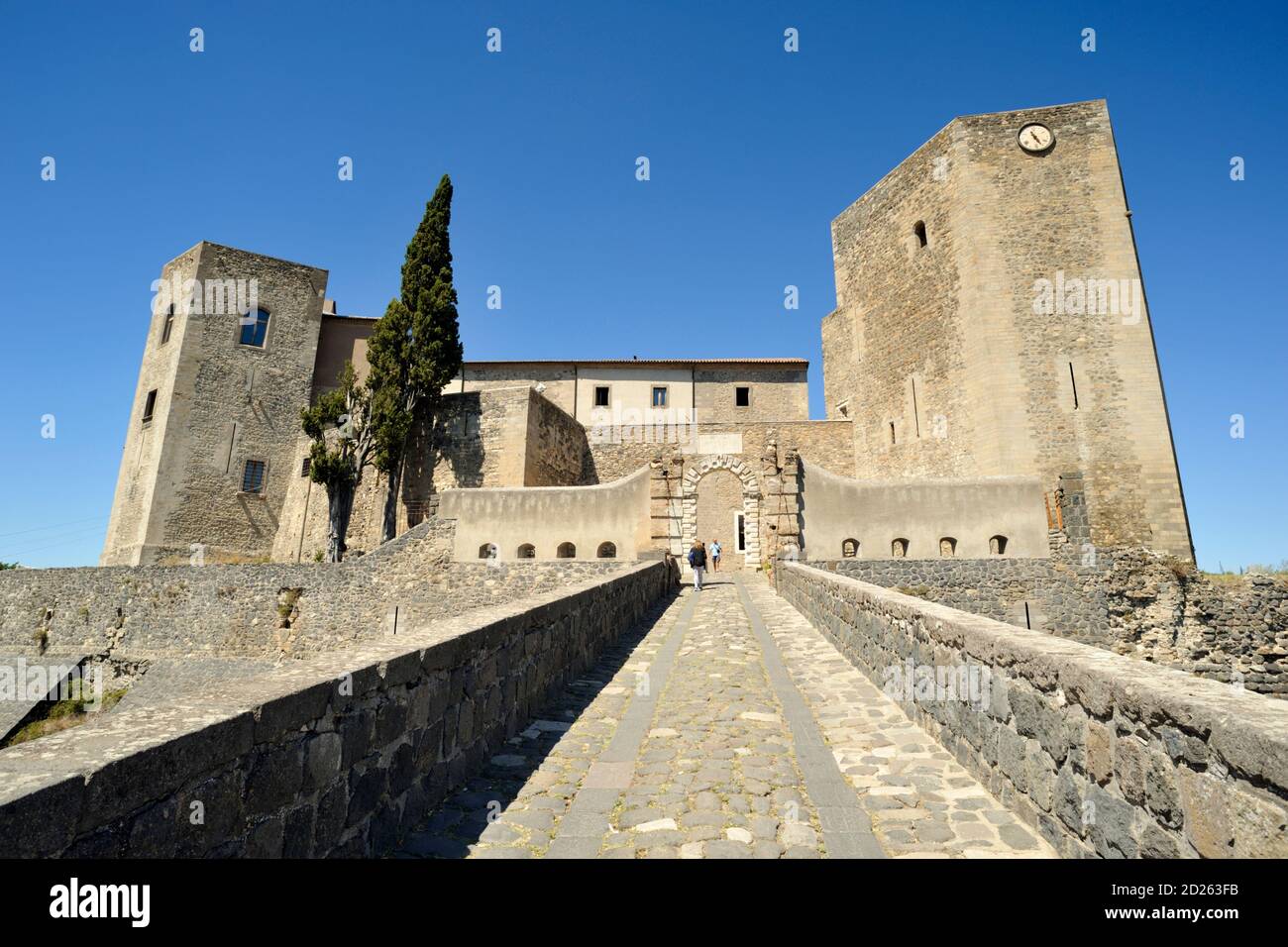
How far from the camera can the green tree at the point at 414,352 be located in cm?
2277

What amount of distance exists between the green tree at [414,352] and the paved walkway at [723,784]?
1833 centimetres

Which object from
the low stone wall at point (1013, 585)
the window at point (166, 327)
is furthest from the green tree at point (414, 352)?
the low stone wall at point (1013, 585)

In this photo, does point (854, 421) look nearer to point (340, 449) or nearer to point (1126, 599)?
point (1126, 599)

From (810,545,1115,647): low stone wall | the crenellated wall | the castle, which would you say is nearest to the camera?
(810,545,1115,647): low stone wall

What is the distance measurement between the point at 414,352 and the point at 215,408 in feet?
32.7

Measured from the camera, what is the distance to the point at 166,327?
27.0 meters

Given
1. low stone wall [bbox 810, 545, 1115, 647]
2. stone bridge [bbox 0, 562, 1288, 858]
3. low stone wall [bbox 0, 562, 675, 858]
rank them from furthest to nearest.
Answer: low stone wall [bbox 810, 545, 1115, 647]
stone bridge [bbox 0, 562, 1288, 858]
low stone wall [bbox 0, 562, 675, 858]

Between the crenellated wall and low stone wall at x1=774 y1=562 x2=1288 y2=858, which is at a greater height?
the crenellated wall

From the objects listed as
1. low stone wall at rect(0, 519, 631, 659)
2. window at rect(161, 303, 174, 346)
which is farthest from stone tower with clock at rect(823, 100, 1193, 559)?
window at rect(161, 303, 174, 346)

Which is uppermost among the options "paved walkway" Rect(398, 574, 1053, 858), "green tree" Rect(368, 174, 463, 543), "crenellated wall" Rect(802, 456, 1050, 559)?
"green tree" Rect(368, 174, 463, 543)

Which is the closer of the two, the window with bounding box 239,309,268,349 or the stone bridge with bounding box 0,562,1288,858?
the stone bridge with bounding box 0,562,1288,858

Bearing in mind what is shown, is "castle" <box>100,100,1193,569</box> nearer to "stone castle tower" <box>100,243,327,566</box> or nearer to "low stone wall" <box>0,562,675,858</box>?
"stone castle tower" <box>100,243,327,566</box>

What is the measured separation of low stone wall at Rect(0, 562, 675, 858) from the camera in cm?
153
